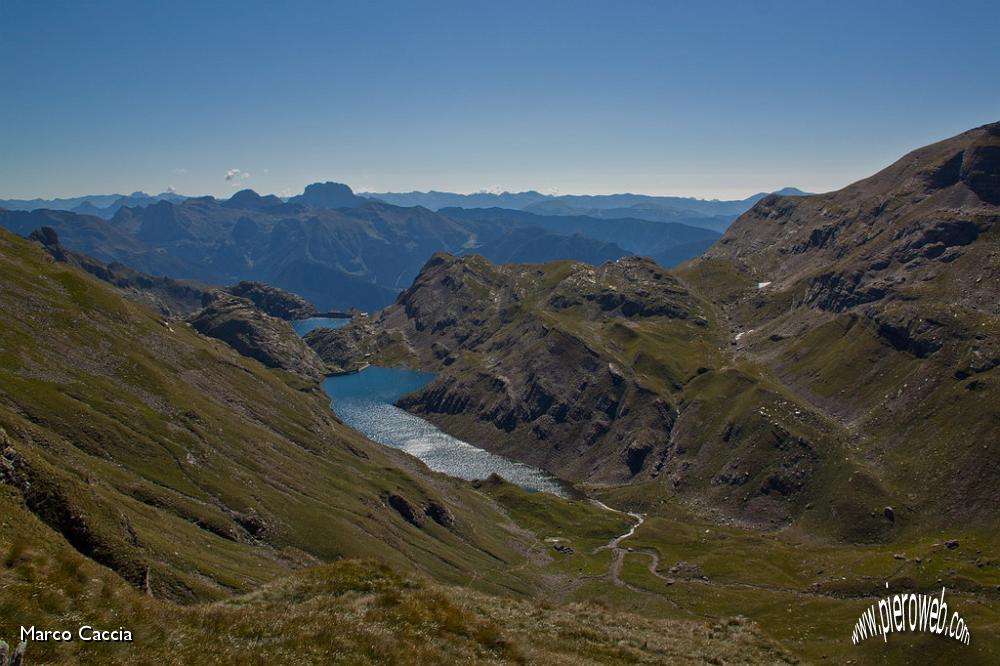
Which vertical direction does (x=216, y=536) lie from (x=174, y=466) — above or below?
below

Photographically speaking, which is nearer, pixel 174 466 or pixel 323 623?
pixel 323 623

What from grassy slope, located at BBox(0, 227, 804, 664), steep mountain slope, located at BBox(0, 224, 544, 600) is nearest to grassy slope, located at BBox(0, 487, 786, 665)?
grassy slope, located at BBox(0, 227, 804, 664)

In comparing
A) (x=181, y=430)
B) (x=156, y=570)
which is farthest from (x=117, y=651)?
(x=181, y=430)

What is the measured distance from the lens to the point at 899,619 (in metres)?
110

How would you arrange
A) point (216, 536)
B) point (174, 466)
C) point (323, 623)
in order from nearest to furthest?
point (323, 623)
point (216, 536)
point (174, 466)

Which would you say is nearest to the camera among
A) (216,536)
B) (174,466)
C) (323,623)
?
(323,623)

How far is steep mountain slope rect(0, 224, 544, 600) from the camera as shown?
62.2 m

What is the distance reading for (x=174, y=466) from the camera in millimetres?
111000

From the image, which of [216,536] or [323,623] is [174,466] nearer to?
[216,536]

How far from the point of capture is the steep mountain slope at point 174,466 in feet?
204

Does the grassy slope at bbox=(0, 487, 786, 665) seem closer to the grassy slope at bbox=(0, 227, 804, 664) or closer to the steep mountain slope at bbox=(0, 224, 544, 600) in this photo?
the grassy slope at bbox=(0, 227, 804, 664)

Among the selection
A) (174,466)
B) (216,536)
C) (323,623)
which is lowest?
(216,536)

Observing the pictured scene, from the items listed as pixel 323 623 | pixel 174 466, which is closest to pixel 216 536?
pixel 174 466

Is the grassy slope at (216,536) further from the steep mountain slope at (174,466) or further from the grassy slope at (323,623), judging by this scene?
the steep mountain slope at (174,466)
